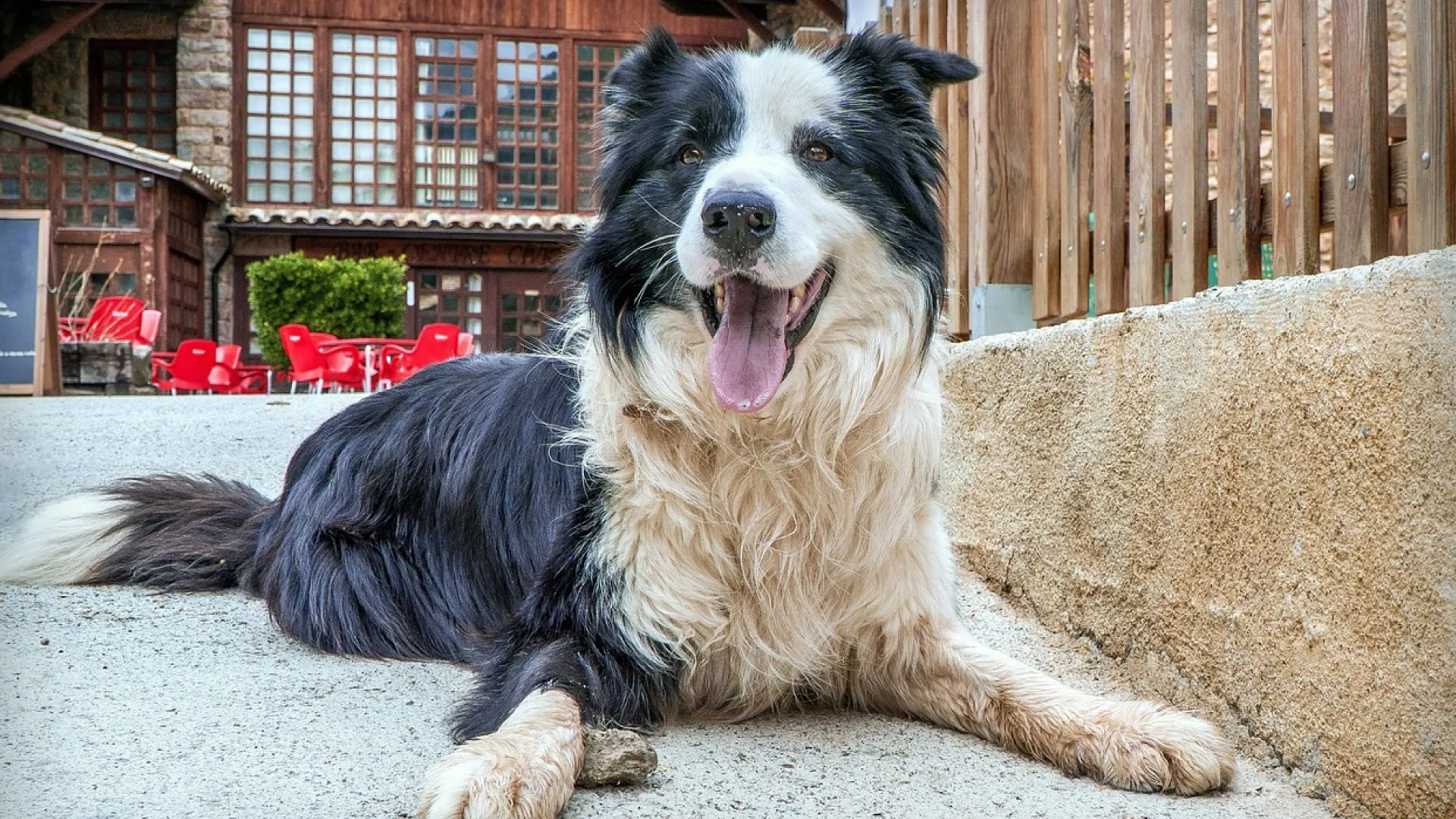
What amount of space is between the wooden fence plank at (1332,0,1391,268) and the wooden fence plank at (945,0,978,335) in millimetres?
1858

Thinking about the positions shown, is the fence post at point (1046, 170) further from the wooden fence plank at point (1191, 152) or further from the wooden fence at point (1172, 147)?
the wooden fence plank at point (1191, 152)

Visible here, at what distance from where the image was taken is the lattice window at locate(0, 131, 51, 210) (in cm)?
1565

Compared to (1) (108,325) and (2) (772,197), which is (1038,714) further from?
(1) (108,325)

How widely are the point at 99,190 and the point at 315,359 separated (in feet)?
20.5

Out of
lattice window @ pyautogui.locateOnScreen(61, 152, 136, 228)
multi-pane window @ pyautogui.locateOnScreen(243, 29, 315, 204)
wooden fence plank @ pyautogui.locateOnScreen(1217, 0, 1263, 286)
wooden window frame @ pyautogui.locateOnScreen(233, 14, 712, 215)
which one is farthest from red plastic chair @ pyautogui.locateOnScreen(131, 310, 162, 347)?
wooden fence plank @ pyautogui.locateOnScreen(1217, 0, 1263, 286)

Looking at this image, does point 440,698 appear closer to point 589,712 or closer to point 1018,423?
point 589,712

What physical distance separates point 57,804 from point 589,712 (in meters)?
0.88

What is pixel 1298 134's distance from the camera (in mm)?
2383

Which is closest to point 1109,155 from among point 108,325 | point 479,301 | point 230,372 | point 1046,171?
point 1046,171

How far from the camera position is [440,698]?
2604 millimetres

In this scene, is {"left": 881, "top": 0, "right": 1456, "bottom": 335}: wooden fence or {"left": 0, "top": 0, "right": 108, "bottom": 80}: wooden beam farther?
{"left": 0, "top": 0, "right": 108, "bottom": 80}: wooden beam

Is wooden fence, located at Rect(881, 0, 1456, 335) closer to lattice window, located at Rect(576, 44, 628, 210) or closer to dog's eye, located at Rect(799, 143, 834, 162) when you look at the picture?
dog's eye, located at Rect(799, 143, 834, 162)

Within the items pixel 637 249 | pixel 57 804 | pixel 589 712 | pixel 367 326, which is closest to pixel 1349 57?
pixel 637 249

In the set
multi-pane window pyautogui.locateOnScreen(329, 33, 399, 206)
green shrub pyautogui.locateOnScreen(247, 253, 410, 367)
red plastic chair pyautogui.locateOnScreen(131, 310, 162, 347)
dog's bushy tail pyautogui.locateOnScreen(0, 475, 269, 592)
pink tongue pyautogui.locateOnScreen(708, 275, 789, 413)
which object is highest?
multi-pane window pyautogui.locateOnScreen(329, 33, 399, 206)
